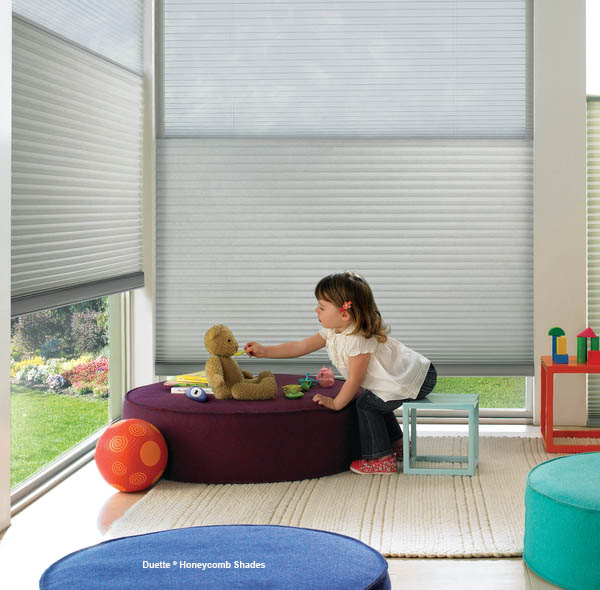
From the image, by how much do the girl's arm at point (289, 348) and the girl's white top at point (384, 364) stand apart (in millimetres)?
163

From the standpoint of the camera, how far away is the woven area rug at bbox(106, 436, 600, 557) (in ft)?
8.48

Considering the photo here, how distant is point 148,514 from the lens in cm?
285

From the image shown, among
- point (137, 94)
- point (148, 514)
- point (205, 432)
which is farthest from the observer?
point (137, 94)

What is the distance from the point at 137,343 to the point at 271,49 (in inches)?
65.9

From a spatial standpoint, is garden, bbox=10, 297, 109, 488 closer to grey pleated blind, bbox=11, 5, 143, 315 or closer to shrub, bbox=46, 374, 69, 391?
shrub, bbox=46, 374, 69, 391

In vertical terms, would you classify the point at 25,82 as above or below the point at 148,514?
above

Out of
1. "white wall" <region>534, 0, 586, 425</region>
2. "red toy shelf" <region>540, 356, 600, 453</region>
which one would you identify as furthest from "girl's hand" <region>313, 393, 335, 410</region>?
"white wall" <region>534, 0, 586, 425</region>

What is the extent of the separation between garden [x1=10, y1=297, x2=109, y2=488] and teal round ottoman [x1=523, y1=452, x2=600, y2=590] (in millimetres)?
2008

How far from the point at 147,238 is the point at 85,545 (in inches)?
76.5

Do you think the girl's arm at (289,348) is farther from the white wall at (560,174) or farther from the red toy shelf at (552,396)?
the white wall at (560,174)

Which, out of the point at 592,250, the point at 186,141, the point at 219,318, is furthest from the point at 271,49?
the point at 592,250

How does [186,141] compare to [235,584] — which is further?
[186,141]

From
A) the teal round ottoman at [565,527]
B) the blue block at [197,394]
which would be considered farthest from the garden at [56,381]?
the teal round ottoman at [565,527]

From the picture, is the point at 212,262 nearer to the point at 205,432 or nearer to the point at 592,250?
the point at 205,432
